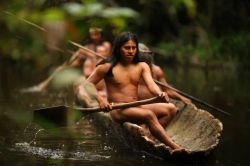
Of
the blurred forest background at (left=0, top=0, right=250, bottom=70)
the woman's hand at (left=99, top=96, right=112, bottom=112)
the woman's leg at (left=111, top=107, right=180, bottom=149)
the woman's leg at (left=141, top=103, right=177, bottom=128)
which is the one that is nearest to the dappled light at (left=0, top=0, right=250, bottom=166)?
the blurred forest background at (left=0, top=0, right=250, bottom=70)

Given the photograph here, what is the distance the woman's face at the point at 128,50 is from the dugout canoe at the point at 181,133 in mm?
683

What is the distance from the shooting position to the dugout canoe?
5.30 metres

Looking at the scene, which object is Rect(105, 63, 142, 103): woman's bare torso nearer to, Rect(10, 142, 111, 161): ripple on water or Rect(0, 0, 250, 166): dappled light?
Rect(0, 0, 250, 166): dappled light

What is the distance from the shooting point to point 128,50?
5676 mm

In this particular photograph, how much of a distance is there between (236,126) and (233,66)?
39.0 feet

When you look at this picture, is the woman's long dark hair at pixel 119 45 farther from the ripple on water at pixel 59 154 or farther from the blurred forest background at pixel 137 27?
the ripple on water at pixel 59 154

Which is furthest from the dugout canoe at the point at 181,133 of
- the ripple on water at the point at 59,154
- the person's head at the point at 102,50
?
the person's head at the point at 102,50

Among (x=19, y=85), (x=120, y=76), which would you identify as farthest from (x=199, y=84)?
(x=120, y=76)

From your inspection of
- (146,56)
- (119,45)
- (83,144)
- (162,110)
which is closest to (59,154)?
(83,144)

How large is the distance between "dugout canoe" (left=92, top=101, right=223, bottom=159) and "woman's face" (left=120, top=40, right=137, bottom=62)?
68 centimetres

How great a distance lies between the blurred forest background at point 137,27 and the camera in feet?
4.24

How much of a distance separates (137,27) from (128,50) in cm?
1940

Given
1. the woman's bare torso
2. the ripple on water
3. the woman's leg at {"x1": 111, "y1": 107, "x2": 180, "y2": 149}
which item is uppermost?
the woman's bare torso

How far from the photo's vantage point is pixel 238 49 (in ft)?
65.3
